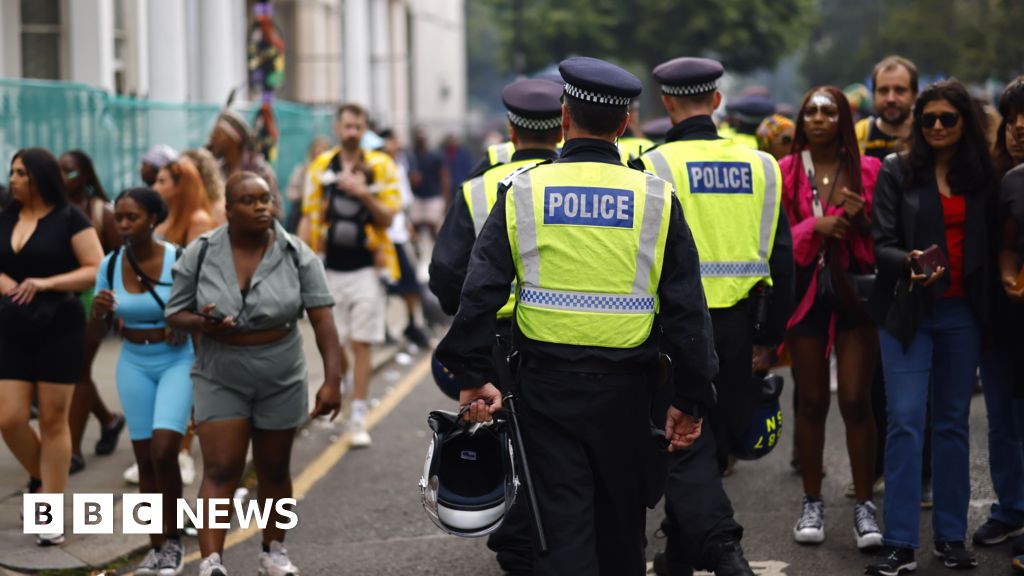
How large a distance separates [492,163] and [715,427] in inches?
60.4

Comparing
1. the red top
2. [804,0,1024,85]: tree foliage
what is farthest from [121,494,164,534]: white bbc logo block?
[804,0,1024,85]: tree foliage

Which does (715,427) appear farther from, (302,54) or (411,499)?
(302,54)

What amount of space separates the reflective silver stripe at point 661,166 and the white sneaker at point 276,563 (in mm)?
2277

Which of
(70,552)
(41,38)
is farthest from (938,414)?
Result: (41,38)

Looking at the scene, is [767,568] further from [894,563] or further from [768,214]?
[768,214]

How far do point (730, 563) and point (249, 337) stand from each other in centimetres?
223

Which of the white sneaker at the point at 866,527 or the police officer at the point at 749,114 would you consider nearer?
the white sneaker at the point at 866,527

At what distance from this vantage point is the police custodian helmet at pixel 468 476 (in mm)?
4934

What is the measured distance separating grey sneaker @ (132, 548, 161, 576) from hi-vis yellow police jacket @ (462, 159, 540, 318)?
195cm

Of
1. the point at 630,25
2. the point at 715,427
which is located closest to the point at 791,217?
the point at 715,427

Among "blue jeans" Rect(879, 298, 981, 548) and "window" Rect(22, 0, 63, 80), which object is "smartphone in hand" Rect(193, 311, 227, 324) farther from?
"window" Rect(22, 0, 63, 80)

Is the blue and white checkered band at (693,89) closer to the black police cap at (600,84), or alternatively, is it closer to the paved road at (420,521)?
the black police cap at (600,84)

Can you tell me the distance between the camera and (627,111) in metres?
5.08

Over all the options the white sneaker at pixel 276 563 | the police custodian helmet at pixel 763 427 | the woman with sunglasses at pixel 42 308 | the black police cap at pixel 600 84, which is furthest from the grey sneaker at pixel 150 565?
the black police cap at pixel 600 84
